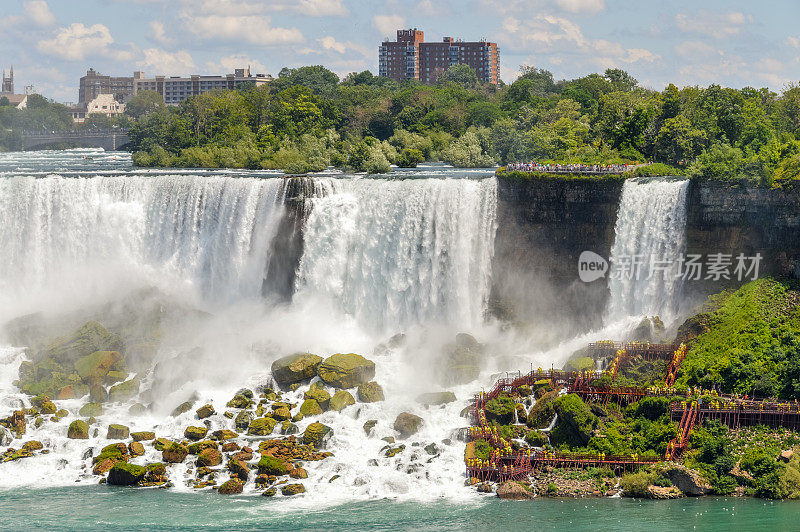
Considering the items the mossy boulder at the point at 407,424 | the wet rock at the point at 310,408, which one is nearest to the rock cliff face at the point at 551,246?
the mossy boulder at the point at 407,424

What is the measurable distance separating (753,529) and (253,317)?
27259 mm

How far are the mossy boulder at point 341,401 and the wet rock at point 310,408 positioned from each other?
0.60 meters

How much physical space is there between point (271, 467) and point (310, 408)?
529 centimetres

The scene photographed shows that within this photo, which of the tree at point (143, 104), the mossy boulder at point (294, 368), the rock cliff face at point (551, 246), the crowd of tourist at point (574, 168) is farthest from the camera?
the tree at point (143, 104)

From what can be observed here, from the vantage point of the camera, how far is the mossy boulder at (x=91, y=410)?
42.4 meters

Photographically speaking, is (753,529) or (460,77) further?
(460,77)

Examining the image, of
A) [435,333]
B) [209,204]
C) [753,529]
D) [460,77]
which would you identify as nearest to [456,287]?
[435,333]

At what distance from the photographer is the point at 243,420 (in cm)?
4053

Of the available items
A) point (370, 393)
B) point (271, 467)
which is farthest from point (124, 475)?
point (370, 393)

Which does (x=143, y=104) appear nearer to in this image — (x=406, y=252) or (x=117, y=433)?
(x=406, y=252)

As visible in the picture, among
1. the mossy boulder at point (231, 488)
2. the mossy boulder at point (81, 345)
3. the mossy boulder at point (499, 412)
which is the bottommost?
the mossy boulder at point (231, 488)

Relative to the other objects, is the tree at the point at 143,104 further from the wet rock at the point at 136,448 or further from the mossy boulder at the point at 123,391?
the wet rock at the point at 136,448

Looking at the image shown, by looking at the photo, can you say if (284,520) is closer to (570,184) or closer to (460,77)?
(570,184)

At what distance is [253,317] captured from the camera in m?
51.3
